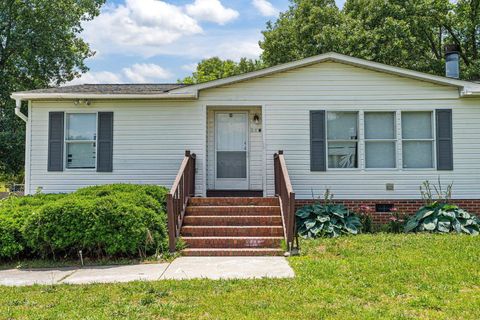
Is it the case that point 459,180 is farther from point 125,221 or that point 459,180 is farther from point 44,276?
point 44,276

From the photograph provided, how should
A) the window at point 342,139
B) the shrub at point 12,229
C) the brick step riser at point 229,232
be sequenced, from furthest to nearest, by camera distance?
the window at point 342,139, the brick step riser at point 229,232, the shrub at point 12,229

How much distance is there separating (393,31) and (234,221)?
1560cm

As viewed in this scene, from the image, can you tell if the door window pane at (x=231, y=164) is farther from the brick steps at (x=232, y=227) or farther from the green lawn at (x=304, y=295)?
the green lawn at (x=304, y=295)

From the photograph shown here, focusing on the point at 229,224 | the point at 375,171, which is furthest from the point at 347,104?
the point at 229,224

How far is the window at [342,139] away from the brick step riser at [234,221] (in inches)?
94.0

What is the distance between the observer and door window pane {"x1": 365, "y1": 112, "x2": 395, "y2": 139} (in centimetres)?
948

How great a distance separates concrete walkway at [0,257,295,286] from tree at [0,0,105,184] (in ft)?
42.4

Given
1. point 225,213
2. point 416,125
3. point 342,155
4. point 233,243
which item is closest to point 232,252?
point 233,243

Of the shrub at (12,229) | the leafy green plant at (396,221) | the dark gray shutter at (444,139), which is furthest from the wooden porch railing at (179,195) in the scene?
the dark gray shutter at (444,139)

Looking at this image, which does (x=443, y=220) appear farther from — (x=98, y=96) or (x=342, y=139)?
(x=98, y=96)

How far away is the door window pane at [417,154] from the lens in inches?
372

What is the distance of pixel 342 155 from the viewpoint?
951 cm

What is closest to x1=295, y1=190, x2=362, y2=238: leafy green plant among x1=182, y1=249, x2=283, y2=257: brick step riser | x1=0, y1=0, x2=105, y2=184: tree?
x1=182, y1=249, x2=283, y2=257: brick step riser

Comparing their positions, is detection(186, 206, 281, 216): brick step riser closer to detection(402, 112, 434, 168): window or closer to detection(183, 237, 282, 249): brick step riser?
detection(183, 237, 282, 249): brick step riser
